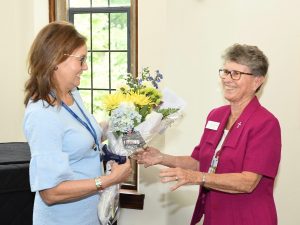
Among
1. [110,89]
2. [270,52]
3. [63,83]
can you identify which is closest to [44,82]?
[63,83]

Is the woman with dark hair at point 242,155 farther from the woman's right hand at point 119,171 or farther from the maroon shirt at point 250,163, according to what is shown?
the woman's right hand at point 119,171

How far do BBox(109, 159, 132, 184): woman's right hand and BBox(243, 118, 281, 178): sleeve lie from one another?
1.77 feet

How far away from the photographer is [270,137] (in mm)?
1795

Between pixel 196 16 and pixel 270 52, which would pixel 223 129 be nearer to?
pixel 270 52

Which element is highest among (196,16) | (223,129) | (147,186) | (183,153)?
(196,16)

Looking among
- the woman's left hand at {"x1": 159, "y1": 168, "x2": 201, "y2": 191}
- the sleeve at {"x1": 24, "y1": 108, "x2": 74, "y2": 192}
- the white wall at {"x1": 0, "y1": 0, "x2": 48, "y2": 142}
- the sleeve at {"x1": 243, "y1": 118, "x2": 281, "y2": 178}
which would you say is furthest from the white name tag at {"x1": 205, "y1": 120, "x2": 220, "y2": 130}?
the white wall at {"x1": 0, "y1": 0, "x2": 48, "y2": 142}

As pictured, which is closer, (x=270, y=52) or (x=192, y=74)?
(x=270, y=52)

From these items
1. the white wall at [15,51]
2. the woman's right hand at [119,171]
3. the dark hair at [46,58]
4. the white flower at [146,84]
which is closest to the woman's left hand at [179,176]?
the woman's right hand at [119,171]

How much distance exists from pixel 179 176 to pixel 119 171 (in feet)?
0.83

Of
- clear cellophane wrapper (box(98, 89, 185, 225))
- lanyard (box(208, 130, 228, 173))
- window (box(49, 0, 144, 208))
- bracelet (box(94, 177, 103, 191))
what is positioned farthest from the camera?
window (box(49, 0, 144, 208))

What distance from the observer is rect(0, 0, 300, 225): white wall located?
2520mm

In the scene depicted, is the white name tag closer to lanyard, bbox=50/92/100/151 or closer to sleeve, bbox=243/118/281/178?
sleeve, bbox=243/118/281/178

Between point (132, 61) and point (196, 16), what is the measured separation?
27.9 inches

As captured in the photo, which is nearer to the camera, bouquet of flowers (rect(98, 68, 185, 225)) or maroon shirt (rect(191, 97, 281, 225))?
bouquet of flowers (rect(98, 68, 185, 225))
